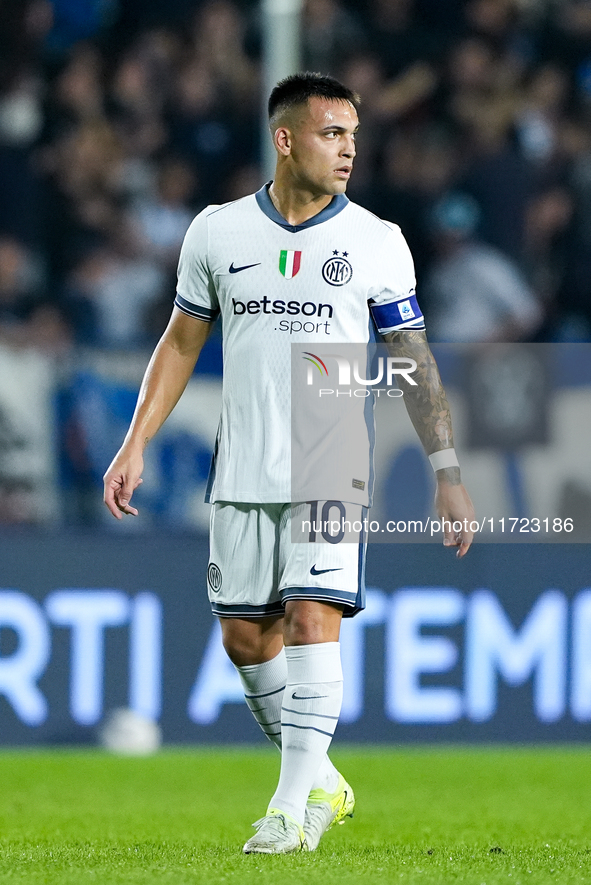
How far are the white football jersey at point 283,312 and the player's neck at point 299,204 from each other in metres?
0.03

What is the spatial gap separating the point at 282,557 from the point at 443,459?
548 millimetres

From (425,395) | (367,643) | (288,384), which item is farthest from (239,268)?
(367,643)

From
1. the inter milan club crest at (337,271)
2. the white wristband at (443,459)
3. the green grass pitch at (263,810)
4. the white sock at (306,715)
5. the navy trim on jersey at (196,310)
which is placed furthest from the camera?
the navy trim on jersey at (196,310)

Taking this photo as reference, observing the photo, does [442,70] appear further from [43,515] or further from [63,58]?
[43,515]

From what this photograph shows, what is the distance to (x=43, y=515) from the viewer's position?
282 inches

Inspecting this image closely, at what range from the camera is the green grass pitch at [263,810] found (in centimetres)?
355

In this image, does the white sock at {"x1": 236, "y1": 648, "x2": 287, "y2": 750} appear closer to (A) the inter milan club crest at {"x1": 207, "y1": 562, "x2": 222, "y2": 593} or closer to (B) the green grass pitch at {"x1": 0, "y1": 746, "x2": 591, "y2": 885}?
(A) the inter milan club crest at {"x1": 207, "y1": 562, "x2": 222, "y2": 593}

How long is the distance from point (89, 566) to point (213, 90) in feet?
12.4

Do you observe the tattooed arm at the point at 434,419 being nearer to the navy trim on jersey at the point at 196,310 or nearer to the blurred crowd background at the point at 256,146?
the navy trim on jersey at the point at 196,310

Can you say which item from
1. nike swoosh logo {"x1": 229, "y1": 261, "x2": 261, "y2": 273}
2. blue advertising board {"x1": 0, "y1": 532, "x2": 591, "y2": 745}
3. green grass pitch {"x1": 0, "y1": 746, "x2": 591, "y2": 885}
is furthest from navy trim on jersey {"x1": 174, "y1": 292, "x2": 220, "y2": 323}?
blue advertising board {"x1": 0, "y1": 532, "x2": 591, "y2": 745}

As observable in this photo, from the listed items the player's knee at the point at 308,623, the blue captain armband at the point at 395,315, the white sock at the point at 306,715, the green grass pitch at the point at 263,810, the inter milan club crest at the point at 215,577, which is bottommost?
the green grass pitch at the point at 263,810

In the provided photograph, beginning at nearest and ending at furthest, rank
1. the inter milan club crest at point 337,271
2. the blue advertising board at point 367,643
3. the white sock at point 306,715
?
the white sock at point 306,715
the inter milan club crest at point 337,271
the blue advertising board at point 367,643

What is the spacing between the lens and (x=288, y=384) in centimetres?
422

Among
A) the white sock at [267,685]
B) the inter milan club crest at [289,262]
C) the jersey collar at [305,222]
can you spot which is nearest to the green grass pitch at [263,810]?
the white sock at [267,685]
